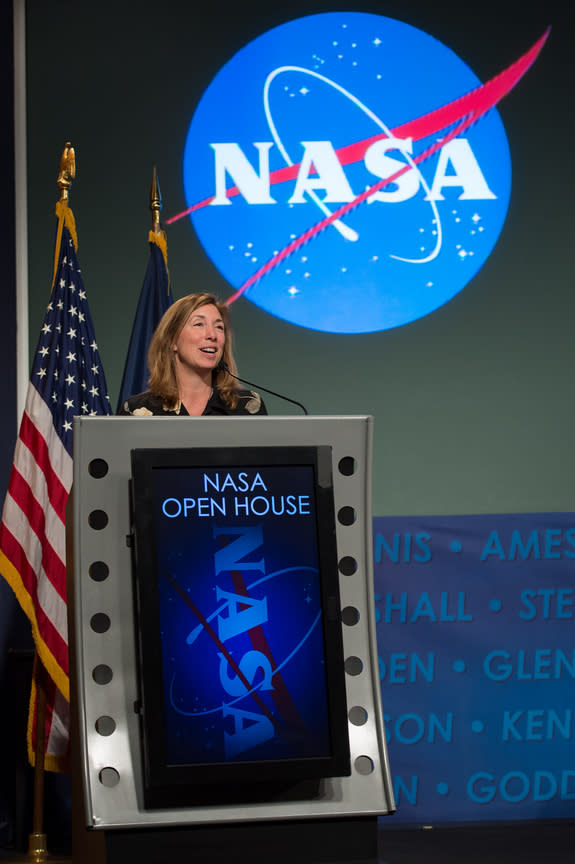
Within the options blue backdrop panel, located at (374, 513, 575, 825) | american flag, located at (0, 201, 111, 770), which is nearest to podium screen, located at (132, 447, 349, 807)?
american flag, located at (0, 201, 111, 770)

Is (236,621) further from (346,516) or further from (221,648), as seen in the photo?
(346,516)

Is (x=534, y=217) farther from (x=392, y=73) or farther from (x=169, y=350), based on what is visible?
(x=169, y=350)

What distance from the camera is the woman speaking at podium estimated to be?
7.07 feet

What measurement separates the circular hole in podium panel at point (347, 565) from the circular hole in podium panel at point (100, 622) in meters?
0.31

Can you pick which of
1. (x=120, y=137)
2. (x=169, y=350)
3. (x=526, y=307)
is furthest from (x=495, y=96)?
(x=169, y=350)

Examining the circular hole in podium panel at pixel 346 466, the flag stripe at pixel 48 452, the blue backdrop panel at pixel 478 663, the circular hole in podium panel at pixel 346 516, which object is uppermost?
the flag stripe at pixel 48 452

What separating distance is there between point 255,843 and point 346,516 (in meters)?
0.43

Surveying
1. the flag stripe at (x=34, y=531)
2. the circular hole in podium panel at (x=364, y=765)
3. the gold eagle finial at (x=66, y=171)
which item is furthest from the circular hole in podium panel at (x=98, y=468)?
the gold eagle finial at (x=66, y=171)

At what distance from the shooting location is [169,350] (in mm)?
2260

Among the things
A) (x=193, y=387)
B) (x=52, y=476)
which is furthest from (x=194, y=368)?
(x=52, y=476)

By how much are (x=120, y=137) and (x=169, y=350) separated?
1885 mm

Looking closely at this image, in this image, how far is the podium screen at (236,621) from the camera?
121 cm

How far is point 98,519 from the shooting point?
1.26 metres

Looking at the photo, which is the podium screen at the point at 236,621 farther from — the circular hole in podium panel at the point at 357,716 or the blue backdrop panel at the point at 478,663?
the blue backdrop panel at the point at 478,663
